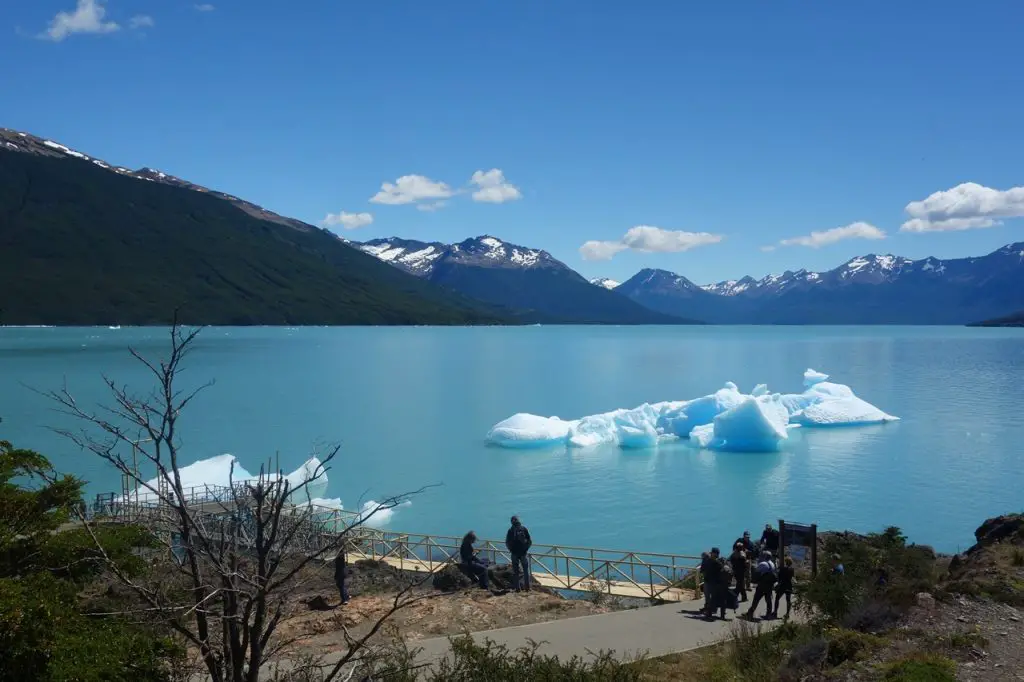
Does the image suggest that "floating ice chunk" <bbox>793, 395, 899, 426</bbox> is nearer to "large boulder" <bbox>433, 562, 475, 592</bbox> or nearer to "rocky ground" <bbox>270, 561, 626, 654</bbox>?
"rocky ground" <bbox>270, 561, 626, 654</bbox>

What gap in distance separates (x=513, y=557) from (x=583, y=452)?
27381 millimetres

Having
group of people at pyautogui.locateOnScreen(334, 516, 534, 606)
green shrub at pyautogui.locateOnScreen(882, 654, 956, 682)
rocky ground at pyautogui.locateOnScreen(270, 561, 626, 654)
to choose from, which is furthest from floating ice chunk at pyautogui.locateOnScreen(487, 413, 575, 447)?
green shrub at pyautogui.locateOnScreen(882, 654, 956, 682)

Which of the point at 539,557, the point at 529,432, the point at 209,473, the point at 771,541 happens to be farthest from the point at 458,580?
the point at 529,432

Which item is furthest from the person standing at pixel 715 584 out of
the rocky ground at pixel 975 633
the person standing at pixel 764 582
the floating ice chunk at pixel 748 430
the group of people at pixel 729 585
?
the floating ice chunk at pixel 748 430

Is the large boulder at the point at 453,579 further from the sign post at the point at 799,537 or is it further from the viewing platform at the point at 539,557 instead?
the sign post at the point at 799,537

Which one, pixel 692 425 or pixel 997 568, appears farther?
pixel 692 425

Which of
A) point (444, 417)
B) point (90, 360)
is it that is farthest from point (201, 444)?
point (90, 360)

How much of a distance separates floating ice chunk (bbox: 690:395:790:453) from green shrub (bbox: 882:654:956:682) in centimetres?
3311

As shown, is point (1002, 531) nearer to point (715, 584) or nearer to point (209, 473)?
point (715, 584)

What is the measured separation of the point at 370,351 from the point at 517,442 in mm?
84866

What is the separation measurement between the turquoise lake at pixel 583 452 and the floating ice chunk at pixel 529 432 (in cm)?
110

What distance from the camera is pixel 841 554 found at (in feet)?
48.1

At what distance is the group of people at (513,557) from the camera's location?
14.5 metres

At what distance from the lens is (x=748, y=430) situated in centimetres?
4109
